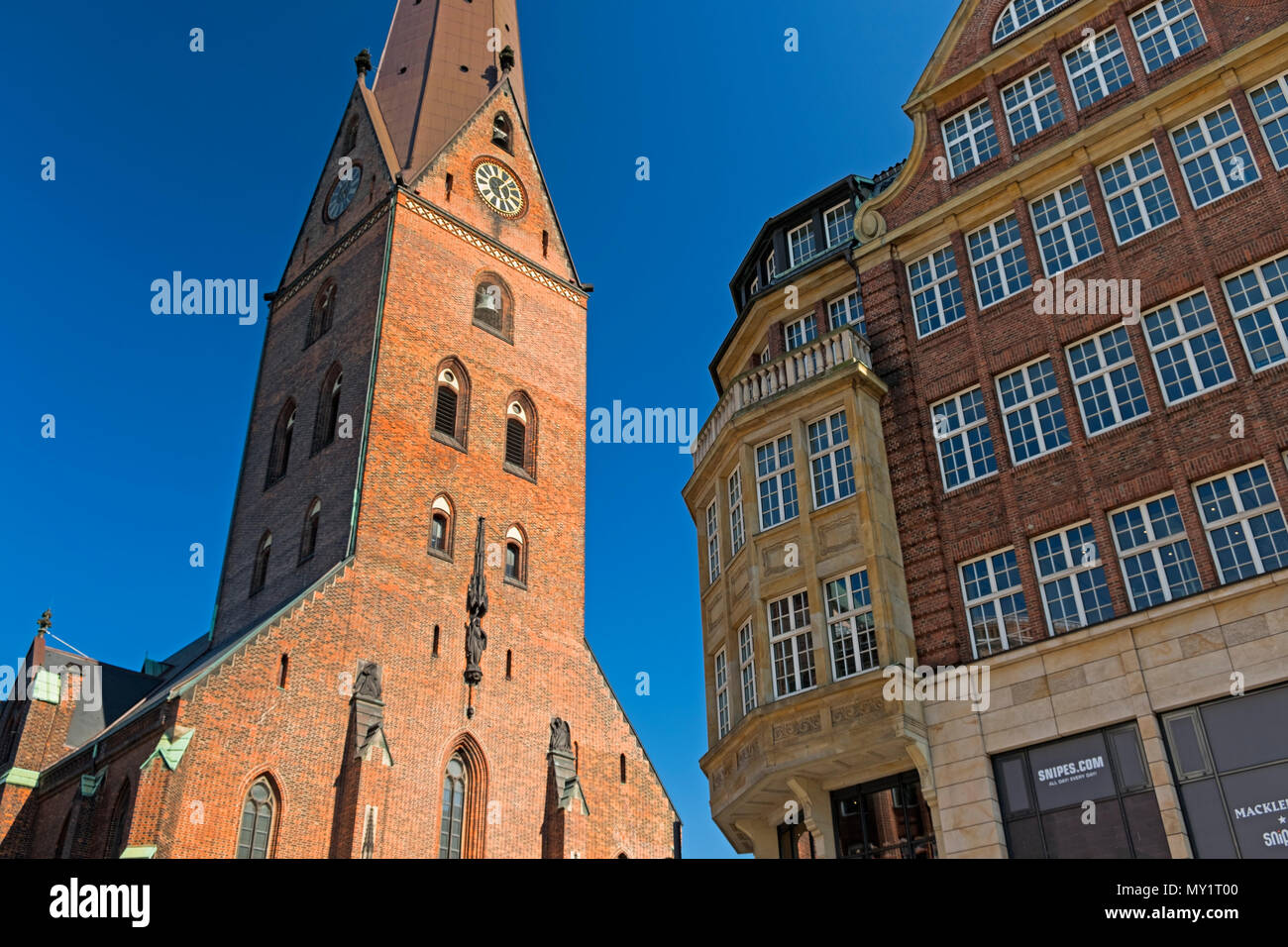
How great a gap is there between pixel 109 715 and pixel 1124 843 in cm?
3616

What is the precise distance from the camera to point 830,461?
807 inches

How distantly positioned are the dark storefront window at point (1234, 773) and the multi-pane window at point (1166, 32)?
446 inches

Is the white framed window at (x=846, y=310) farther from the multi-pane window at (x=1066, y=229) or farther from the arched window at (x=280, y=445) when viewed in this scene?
the arched window at (x=280, y=445)

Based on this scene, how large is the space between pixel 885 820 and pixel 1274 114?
42.0 feet

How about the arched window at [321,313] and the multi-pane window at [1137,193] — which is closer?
the multi-pane window at [1137,193]

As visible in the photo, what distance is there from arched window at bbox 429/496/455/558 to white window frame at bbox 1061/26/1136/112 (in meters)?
21.5

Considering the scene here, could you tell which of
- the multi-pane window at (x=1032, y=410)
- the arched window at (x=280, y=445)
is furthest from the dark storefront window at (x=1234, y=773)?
the arched window at (x=280, y=445)

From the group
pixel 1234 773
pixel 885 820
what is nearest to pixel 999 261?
pixel 1234 773

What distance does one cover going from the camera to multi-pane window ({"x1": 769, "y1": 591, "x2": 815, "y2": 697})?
18984 mm

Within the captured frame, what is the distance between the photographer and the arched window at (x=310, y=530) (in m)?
34.9

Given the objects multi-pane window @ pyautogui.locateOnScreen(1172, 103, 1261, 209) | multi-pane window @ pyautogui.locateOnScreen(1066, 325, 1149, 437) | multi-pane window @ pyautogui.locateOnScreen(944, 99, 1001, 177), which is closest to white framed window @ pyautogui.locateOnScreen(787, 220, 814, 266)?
multi-pane window @ pyautogui.locateOnScreen(944, 99, 1001, 177)

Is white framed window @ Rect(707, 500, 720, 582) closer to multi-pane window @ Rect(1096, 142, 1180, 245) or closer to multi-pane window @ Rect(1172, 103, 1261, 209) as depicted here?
multi-pane window @ Rect(1096, 142, 1180, 245)
